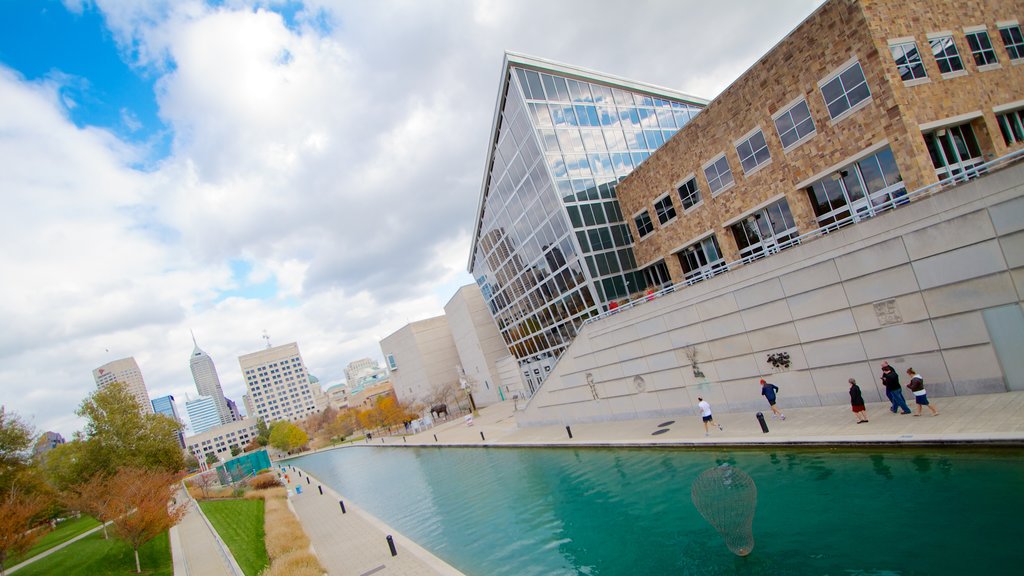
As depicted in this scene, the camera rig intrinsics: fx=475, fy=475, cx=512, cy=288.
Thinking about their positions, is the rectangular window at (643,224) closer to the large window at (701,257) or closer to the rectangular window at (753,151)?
the large window at (701,257)

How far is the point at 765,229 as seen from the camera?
24.3m

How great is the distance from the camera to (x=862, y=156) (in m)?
19.1

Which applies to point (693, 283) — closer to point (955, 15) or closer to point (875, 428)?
point (875, 428)

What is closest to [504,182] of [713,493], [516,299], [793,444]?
[516,299]

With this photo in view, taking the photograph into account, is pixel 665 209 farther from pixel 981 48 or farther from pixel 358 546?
pixel 358 546

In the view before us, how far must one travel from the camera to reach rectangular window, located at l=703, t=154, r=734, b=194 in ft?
82.5

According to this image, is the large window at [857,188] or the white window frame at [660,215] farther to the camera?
the white window frame at [660,215]

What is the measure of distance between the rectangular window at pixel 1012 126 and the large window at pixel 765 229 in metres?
→ 7.88

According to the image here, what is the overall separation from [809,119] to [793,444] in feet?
47.4

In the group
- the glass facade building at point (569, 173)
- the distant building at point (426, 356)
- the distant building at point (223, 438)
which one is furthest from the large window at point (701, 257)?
the distant building at point (223, 438)

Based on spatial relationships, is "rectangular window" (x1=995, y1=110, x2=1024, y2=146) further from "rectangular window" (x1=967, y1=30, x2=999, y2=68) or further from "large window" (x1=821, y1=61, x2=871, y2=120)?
"large window" (x1=821, y1=61, x2=871, y2=120)

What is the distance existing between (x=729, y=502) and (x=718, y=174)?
20.5 meters

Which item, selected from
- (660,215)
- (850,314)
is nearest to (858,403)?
(850,314)

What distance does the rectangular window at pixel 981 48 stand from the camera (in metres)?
18.9
